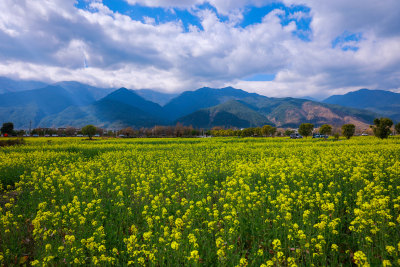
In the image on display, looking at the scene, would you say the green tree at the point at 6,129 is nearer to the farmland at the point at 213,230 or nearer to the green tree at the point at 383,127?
the farmland at the point at 213,230

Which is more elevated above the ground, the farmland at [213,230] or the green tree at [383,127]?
the green tree at [383,127]

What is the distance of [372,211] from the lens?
5172 mm

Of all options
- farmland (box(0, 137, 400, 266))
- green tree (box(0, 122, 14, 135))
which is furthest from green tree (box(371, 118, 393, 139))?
green tree (box(0, 122, 14, 135))

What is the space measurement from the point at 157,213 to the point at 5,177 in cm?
1215

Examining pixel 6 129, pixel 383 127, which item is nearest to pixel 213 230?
pixel 383 127

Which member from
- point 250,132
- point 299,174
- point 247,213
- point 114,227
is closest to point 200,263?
point 247,213

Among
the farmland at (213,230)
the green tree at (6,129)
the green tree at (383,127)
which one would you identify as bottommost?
the farmland at (213,230)

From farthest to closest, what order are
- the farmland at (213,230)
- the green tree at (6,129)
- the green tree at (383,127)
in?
the green tree at (6,129) < the green tree at (383,127) < the farmland at (213,230)

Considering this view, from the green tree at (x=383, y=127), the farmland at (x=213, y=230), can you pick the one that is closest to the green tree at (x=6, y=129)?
the farmland at (x=213, y=230)

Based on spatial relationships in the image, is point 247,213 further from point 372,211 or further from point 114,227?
point 114,227

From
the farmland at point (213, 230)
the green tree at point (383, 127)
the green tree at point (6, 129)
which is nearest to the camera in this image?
the farmland at point (213, 230)

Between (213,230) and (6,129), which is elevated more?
(6,129)

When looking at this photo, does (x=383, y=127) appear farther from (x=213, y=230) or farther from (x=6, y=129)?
(x=6, y=129)

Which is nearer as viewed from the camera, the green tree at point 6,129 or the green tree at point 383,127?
the green tree at point 383,127
